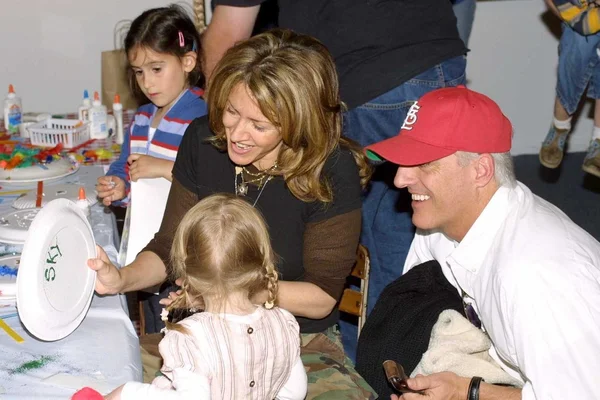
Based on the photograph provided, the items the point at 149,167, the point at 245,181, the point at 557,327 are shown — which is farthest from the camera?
the point at 149,167

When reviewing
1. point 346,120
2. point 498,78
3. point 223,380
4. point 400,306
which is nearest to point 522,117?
point 498,78

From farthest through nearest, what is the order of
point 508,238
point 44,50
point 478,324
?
point 44,50 → point 478,324 → point 508,238

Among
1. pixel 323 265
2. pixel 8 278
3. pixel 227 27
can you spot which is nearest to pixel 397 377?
pixel 323 265

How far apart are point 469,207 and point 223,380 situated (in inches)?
26.4

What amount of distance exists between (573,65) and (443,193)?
3043 mm

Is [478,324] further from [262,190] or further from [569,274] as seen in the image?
[262,190]

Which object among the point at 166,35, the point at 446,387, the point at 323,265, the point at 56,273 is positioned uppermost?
the point at 166,35

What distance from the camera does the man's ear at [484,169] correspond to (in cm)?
175

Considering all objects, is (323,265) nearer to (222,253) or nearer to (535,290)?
(222,253)

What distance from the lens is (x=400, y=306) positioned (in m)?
1.97

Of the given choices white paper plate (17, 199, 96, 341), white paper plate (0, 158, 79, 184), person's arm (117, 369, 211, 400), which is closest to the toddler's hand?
person's arm (117, 369, 211, 400)

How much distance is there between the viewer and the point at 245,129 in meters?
1.86

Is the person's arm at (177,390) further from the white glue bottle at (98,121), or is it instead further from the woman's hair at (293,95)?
the white glue bottle at (98,121)

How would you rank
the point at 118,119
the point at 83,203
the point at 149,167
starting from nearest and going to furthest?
1. the point at 83,203
2. the point at 149,167
3. the point at 118,119
